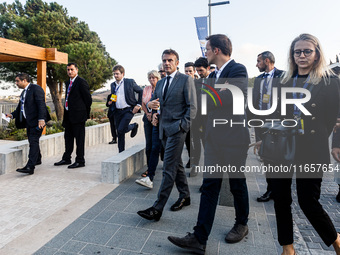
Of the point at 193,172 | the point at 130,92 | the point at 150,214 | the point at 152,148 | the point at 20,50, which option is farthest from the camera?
the point at 20,50

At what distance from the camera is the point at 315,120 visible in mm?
2408

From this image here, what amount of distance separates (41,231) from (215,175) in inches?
78.8

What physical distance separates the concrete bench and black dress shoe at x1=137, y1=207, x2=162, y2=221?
174 cm

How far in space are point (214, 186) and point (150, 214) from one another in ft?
3.24

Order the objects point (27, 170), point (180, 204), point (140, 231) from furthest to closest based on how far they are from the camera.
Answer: point (27, 170) < point (180, 204) < point (140, 231)

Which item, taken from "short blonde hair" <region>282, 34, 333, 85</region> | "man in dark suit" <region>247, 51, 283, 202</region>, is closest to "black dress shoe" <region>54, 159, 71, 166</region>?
"man in dark suit" <region>247, 51, 283, 202</region>

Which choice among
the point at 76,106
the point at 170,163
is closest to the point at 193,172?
the point at 170,163

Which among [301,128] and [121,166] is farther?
[121,166]

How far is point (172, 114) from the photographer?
3.65m

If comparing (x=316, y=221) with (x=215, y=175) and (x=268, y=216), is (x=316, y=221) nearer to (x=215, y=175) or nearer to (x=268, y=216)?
(x=215, y=175)

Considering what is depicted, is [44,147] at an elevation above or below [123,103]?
below

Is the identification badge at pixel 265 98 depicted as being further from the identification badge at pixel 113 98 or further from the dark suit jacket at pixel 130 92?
the identification badge at pixel 113 98

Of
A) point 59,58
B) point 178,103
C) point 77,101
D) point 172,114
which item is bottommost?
point 172,114

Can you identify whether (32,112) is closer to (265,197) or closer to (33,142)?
(33,142)
